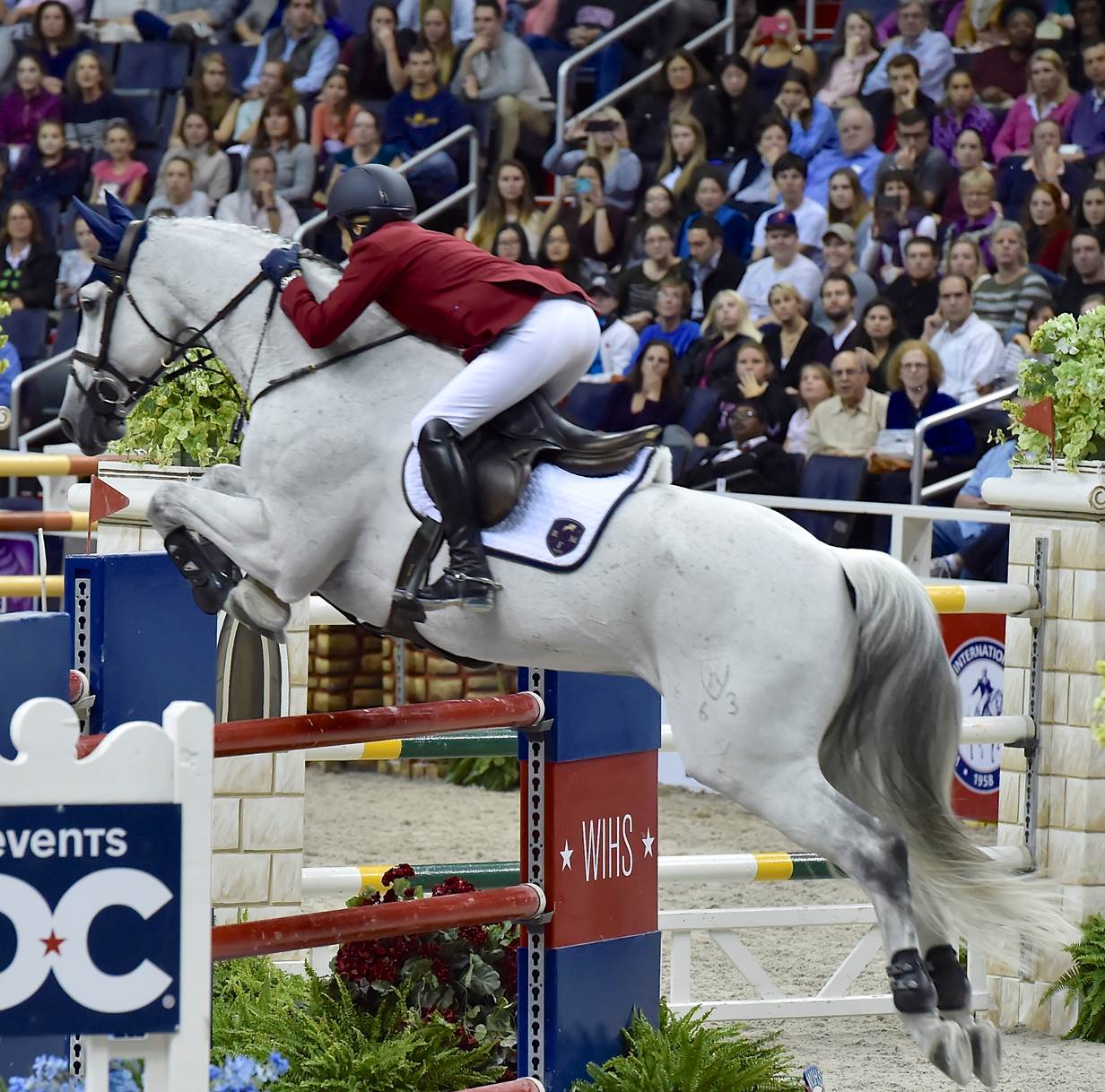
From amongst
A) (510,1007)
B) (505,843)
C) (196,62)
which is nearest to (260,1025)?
(510,1007)

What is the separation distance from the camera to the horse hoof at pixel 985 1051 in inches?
143

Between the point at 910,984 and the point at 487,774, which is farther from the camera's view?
the point at 487,774

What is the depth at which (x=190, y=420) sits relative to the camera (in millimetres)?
4930

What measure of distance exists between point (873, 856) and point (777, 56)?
8.76 meters

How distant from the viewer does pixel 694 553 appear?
3609 mm

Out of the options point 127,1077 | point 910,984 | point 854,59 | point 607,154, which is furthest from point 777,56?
point 127,1077

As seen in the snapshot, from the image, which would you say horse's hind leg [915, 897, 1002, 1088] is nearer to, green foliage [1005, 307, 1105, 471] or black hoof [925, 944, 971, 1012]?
black hoof [925, 944, 971, 1012]

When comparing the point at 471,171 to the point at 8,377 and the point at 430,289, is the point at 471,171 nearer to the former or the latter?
the point at 8,377

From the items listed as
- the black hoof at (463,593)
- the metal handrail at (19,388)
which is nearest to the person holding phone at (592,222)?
the metal handrail at (19,388)

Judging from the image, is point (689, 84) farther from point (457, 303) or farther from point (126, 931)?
point (126, 931)

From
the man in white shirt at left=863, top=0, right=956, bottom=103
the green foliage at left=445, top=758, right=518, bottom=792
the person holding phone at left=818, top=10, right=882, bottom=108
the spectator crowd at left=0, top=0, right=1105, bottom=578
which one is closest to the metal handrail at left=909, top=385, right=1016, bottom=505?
the spectator crowd at left=0, top=0, right=1105, bottom=578

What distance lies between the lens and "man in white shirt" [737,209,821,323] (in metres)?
10.1

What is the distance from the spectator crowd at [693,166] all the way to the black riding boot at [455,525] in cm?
541

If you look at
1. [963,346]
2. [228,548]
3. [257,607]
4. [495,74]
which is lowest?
[257,607]
